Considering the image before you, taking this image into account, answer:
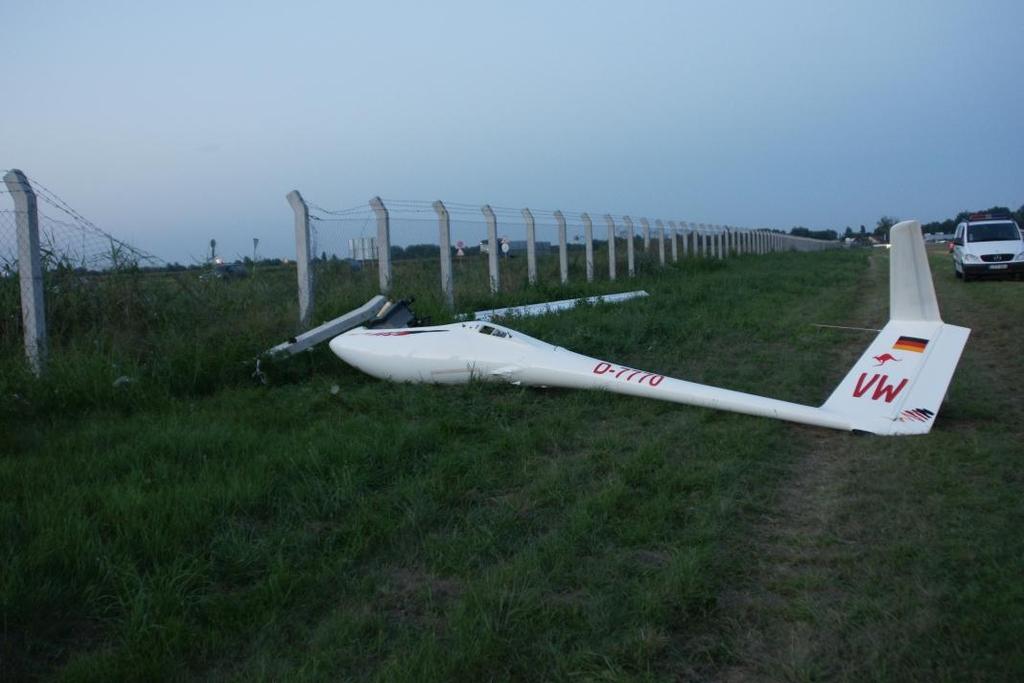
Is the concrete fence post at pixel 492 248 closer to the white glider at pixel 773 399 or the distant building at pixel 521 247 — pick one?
the distant building at pixel 521 247

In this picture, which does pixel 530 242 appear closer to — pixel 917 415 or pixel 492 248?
pixel 492 248

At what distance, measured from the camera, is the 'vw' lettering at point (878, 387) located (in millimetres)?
5566

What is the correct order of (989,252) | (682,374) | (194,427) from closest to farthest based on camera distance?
(194,427) < (682,374) < (989,252)

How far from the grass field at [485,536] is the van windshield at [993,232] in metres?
17.0

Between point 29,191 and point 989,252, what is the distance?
70.3ft

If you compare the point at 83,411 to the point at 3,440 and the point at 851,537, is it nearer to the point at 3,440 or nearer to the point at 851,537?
the point at 3,440

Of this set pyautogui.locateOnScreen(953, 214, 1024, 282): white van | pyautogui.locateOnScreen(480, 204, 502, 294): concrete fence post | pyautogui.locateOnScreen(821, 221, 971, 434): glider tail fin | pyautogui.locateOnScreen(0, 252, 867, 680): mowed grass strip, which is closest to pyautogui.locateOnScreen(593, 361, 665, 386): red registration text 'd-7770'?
pyautogui.locateOnScreen(0, 252, 867, 680): mowed grass strip

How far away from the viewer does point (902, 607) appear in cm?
324

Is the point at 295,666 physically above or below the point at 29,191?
below

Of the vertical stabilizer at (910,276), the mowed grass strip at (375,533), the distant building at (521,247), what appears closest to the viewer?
the mowed grass strip at (375,533)

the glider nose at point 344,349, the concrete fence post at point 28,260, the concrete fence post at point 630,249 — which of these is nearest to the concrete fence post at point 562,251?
the concrete fence post at point 630,249

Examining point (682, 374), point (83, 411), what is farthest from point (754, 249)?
point (83, 411)

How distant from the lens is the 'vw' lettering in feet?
18.3

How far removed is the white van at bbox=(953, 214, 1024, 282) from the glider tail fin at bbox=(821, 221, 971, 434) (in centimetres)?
1737
